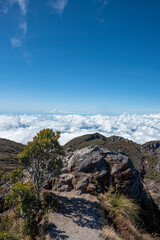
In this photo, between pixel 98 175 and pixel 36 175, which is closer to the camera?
pixel 36 175

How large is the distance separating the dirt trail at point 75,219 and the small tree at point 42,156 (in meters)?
2.17

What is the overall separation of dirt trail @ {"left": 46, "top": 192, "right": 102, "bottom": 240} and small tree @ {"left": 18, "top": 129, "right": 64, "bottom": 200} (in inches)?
85.4

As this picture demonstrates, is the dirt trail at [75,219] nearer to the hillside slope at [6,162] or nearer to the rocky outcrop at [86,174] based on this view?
the rocky outcrop at [86,174]

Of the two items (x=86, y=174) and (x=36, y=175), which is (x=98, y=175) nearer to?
(x=86, y=174)

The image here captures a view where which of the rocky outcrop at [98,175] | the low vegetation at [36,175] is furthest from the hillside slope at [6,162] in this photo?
the low vegetation at [36,175]

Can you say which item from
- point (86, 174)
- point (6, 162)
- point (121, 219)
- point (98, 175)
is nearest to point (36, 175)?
point (86, 174)

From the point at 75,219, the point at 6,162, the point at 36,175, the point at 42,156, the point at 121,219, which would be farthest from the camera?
the point at 6,162

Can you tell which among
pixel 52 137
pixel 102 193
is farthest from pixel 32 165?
pixel 102 193

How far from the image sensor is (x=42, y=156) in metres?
8.91

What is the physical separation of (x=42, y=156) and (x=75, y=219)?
4.59m

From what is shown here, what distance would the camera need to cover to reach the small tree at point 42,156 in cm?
837

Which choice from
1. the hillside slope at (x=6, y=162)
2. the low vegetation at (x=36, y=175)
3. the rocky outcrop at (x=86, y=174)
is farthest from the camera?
the hillside slope at (x=6, y=162)

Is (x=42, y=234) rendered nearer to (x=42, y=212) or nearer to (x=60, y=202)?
(x=42, y=212)

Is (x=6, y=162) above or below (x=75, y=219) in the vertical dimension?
below
